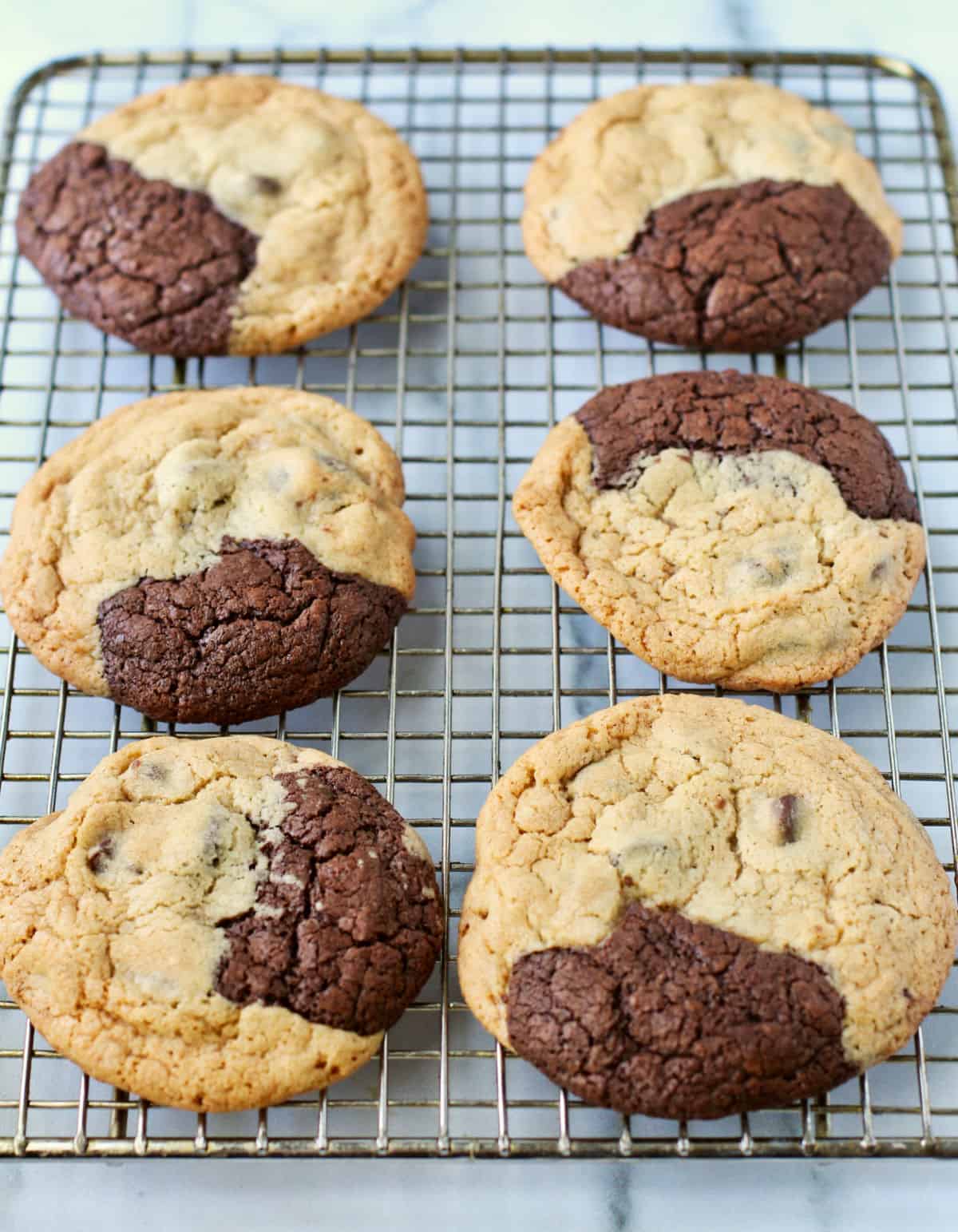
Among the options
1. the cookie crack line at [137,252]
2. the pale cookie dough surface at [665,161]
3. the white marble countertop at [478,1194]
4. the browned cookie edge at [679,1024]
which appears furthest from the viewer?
the pale cookie dough surface at [665,161]

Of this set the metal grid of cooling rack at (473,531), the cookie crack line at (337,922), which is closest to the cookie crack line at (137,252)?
the metal grid of cooling rack at (473,531)

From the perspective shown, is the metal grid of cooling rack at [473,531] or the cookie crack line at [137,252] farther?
the cookie crack line at [137,252]

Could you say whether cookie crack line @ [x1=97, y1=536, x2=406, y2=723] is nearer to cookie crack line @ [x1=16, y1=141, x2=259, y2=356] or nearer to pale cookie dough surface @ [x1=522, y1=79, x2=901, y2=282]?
cookie crack line @ [x1=16, y1=141, x2=259, y2=356]

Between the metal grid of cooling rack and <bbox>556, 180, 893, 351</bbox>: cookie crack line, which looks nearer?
the metal grid of cooling rack

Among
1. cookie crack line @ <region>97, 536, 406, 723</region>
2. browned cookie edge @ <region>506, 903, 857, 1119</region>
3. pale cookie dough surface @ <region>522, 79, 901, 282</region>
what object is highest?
pale cookie dough surface @ <region>522, 79, 901, 282</region>

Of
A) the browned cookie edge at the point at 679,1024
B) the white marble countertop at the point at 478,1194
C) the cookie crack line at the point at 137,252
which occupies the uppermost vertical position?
the cookie crack line at the point at 137,252

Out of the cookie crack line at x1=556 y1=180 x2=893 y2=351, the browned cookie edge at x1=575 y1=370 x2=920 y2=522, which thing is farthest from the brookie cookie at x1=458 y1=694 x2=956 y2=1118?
the cookie crack line at x1=556 y1=180 x2=893 y2=351

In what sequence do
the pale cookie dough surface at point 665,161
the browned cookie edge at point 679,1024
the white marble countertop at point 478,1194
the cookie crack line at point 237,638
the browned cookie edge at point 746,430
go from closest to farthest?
1. the browned cookie edge at point 679,1024
2. the white marble countertop at point 478,1194
3. the cookie crack line at point 237,638
4. the browned cookie edge at point 746,430
5. the pale cookie dough surface at point 665,161

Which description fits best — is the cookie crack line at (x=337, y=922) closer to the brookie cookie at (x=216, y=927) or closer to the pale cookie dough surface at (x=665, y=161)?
the brookie cookie at (x=216, y=927)

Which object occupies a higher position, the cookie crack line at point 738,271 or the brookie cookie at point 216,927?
the cookie crack line at point 738,271
